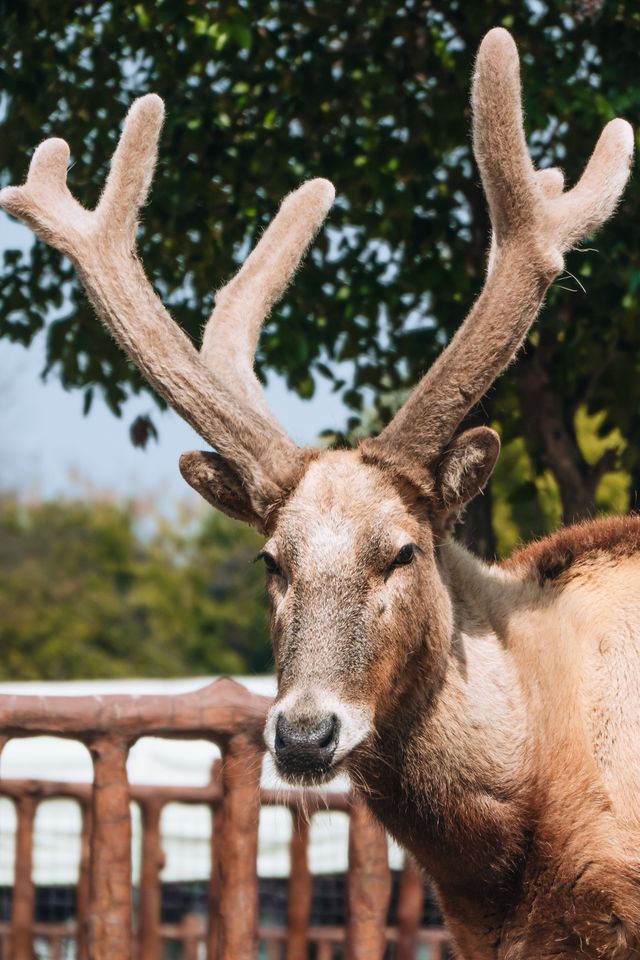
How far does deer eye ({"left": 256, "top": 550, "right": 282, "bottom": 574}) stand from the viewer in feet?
15.5

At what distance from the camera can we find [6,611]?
43.3 meters

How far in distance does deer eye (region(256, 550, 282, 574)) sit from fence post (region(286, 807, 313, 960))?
251cm

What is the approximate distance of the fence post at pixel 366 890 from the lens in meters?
6.60

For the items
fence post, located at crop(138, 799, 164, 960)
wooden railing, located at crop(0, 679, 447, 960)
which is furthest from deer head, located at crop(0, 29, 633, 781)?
fence post, located at crop(138, 799, 164, 960)

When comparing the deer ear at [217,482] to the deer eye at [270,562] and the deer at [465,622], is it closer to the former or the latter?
the deer at [465,622]

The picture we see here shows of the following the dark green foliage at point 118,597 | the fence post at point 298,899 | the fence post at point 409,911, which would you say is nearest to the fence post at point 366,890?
the fence post at point 298,899

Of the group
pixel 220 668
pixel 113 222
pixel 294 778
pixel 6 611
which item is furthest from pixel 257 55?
pixel 220 668

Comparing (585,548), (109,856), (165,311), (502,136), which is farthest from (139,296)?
(109,856)

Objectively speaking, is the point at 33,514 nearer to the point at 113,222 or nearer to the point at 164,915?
the point at 164,915

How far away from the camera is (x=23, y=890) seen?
740 cm

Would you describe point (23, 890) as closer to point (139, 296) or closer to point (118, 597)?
point (139, 296)

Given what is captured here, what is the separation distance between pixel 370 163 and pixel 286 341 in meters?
1.00

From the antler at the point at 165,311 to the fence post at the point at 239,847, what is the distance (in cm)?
179

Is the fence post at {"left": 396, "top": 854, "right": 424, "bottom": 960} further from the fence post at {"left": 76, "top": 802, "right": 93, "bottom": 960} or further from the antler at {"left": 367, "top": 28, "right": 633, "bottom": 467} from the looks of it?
the antler at {"left": 367, "top": 28, "right": 633, "bottom": 467}
